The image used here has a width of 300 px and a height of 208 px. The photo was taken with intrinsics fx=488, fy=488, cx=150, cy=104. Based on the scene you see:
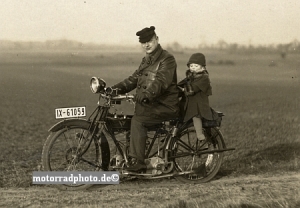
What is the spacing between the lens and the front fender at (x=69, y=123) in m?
4.89

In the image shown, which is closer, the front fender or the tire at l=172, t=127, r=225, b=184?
the front fender

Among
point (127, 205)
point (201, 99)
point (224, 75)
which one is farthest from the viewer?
point (224, 75)

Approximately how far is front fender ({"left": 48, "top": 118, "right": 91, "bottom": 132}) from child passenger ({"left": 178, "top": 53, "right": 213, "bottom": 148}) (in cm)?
105

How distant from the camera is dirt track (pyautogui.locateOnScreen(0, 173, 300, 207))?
Answer: 4.68 metres

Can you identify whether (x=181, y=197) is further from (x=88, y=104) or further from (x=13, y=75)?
(x=13, y=75)

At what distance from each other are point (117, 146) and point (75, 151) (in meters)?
0.45

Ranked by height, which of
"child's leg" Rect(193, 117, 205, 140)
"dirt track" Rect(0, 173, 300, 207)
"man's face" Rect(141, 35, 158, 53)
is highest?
"man's face" Rect(141, 35, 158, 53)

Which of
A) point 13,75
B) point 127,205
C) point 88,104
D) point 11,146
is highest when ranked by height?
point 13,75

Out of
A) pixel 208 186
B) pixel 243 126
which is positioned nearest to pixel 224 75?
pixel 243 126

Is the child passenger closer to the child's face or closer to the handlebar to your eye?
the child's face

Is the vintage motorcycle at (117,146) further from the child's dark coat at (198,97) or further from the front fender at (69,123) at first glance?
the child's dark coat at (198,97)

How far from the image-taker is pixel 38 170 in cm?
527

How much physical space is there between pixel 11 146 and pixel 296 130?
3.54 metres

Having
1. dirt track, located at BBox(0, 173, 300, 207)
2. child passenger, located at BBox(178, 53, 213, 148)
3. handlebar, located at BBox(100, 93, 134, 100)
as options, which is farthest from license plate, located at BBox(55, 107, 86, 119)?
child passenger, located at BBox(178, 53, 213, 148)
